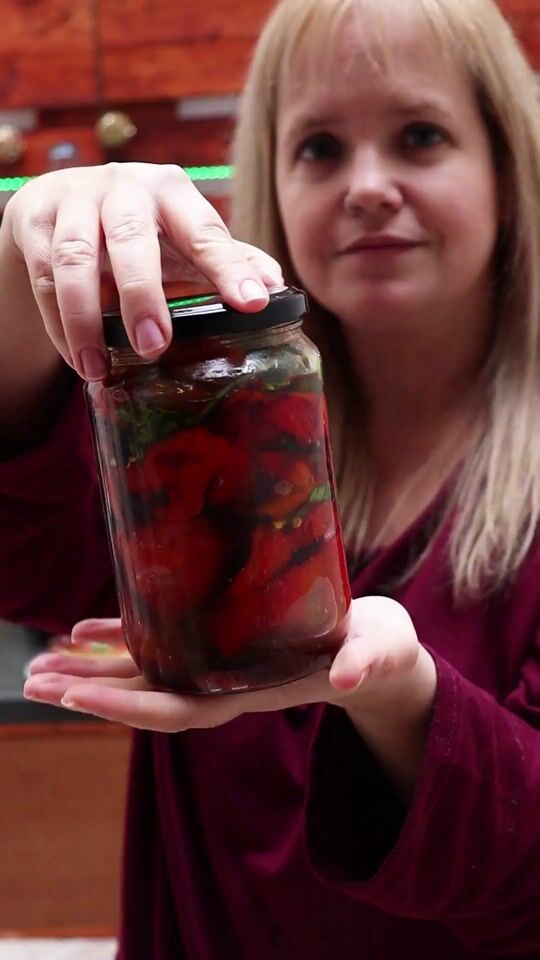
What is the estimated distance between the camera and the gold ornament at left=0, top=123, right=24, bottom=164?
1857 mm

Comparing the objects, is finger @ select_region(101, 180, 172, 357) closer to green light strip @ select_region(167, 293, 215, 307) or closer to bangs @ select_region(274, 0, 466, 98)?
green light strip @ select_region(167, 293, 215, 307)

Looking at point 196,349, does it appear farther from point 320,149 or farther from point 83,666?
point 320,149

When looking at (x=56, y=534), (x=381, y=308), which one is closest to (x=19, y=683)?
(x=56, y=534)

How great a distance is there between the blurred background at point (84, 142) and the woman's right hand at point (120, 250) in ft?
3.84

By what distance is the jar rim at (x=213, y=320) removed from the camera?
482mm

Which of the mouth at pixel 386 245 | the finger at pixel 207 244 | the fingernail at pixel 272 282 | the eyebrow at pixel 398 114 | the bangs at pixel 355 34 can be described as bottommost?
the mouth at pixel 386 245

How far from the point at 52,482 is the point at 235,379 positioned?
0.91 ft

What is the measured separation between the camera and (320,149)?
82cm

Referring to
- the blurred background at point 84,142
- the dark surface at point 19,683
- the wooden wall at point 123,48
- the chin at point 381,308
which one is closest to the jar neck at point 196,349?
the chin at point 381,308

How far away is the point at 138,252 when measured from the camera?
1.60 feet

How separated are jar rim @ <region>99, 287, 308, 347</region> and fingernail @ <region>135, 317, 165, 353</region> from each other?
0.8 inches

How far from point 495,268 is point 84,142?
3.86 feet

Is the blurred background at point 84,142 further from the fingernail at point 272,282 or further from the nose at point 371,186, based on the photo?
the fingernail at point 272,282

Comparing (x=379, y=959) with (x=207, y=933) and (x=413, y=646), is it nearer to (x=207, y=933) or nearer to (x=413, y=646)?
(x=207, y=933)
